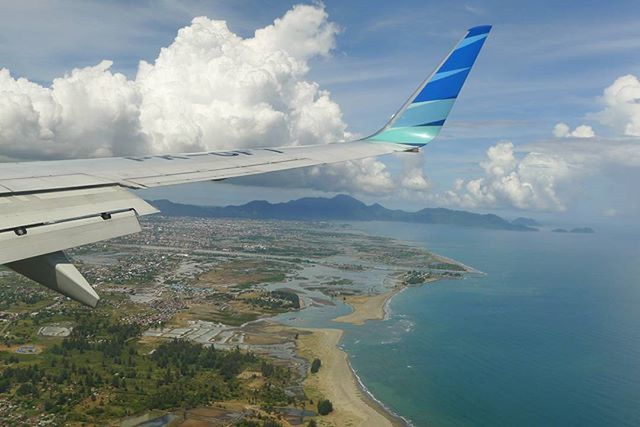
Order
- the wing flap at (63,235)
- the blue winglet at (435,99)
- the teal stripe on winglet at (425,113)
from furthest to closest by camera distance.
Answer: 1. the teal stripe on winglet at (425,113)
2. the blue winglet at (435,99)
3. the wing flap at (63,235)

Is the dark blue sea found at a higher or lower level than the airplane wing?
lower


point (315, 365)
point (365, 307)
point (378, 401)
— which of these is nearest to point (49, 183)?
point (378, 401)

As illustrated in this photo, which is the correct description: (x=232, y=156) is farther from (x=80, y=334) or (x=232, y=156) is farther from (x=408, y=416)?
(x=80, y=334)

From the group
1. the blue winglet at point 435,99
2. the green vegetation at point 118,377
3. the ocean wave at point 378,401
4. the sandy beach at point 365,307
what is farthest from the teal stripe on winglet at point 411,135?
the sandy beach at point 365,307

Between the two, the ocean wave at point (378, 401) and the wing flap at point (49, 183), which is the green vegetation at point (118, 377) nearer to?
the ocean wave at point (378, 401)

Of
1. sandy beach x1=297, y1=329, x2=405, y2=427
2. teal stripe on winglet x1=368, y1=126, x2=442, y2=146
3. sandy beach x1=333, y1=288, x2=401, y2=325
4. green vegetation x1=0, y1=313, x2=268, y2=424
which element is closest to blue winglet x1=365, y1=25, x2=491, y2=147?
teal stripe on winglet x1=368, y1=126, x2=442, y2=146

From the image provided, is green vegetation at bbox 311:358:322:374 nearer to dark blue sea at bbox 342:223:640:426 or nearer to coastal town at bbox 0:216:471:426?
coastal town at bbox 0:216:471:426
